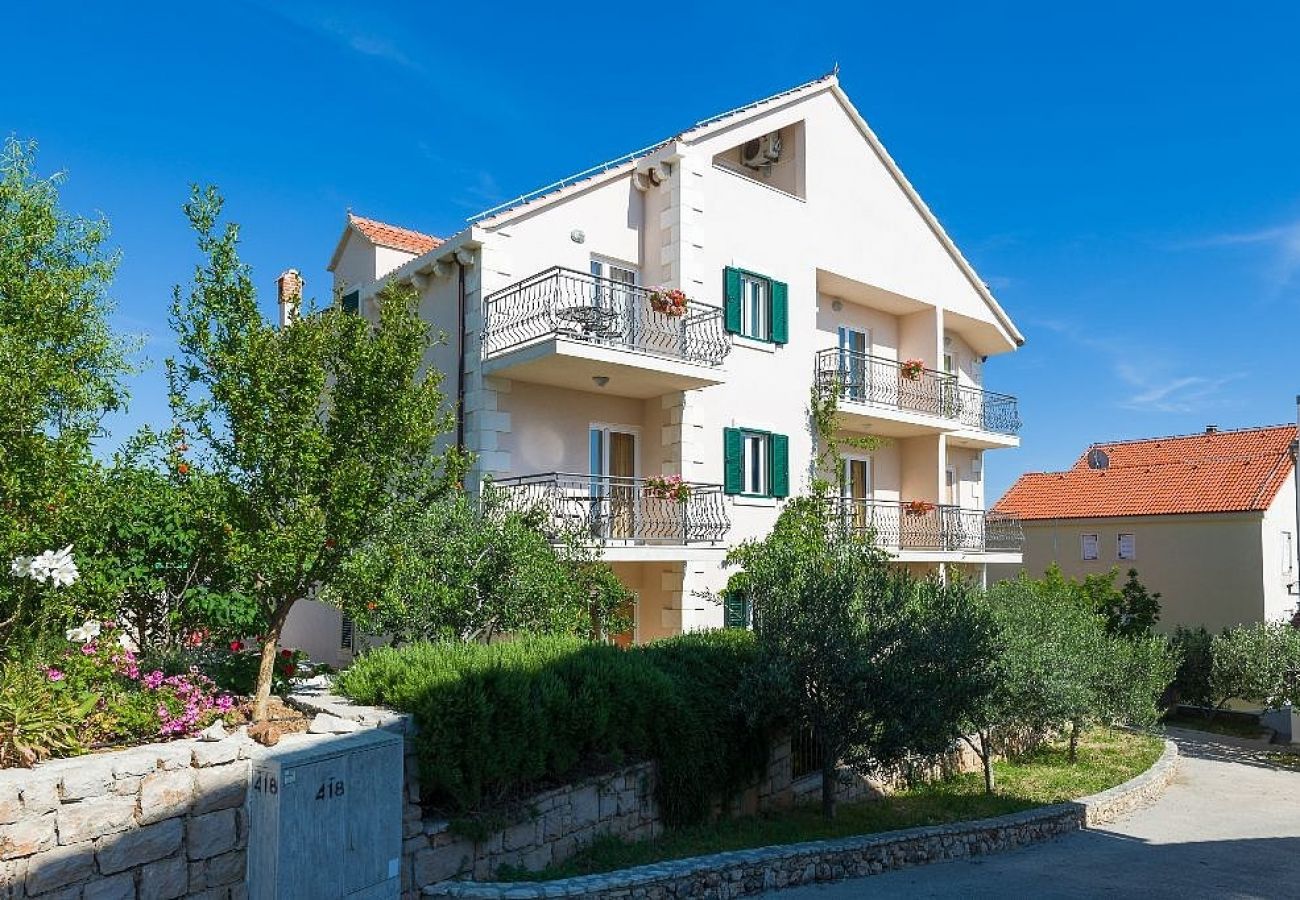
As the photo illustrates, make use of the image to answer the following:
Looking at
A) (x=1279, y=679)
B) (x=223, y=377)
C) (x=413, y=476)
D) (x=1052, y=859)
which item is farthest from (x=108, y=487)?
(x=1279, y=679)

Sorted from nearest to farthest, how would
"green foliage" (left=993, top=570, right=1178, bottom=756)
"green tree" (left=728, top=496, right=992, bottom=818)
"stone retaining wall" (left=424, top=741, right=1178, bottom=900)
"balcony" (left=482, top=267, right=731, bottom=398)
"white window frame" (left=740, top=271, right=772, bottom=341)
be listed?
"stone retaining wall" (left=424, top=741, right=1178, bottom=900), "green tree" (left=728, top=496, right=992, bottom=818), "balcony" (left=482, top=267, right=731, bottom=398), "green foliage" (left=993, top=570, right=1178, bottom=756), "white window frame" (left=740, top=271, right=772, bottom=341)

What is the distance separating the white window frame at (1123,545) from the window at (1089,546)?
0.76 meters

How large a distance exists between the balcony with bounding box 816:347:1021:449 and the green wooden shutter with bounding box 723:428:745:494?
2921 millimetres

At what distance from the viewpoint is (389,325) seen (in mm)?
9266

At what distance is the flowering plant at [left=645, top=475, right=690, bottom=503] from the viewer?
16.4 metres

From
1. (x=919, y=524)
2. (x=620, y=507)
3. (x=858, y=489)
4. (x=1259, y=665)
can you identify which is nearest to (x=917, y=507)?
(x=919, y=524)

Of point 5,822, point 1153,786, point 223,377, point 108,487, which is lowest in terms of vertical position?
point 1153,786

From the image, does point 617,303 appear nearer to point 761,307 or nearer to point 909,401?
point 761,307

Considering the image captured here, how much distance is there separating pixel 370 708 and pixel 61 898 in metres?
2.98

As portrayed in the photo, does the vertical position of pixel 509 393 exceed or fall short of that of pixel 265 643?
it exceeds it

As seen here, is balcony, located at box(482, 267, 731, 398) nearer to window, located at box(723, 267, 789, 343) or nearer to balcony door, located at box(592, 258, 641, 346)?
balcony door, located at box(592, 258, 641, 346)

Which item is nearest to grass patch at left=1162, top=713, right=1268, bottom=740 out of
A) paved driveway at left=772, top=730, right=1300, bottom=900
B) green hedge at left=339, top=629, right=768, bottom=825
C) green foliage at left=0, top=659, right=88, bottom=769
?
paved driveway at left=772, top=730, right=1300, bottom=900

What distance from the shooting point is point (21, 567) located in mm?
8008

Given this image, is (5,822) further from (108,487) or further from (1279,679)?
(1279,679)
